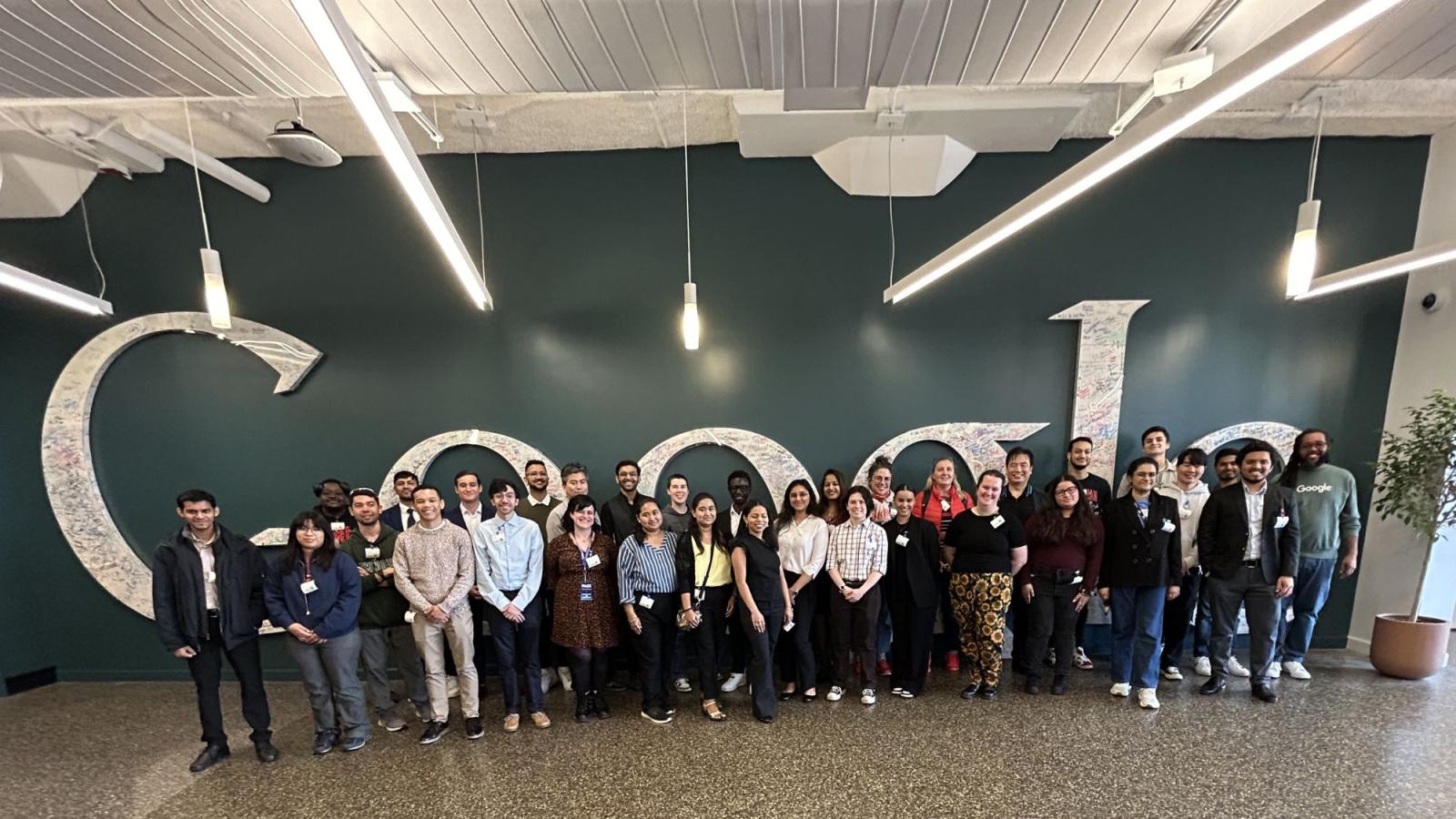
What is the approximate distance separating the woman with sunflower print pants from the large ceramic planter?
2.86 metres

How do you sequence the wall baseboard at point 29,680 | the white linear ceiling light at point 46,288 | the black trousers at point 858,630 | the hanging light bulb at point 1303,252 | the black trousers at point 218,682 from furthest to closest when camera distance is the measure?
the wall baseboard at point 29,680
the black trousers at point 858,630
the black trousers at point 218,682
the white linear ceiling light at point 46,288
the hanging light bulb at point 1303,252

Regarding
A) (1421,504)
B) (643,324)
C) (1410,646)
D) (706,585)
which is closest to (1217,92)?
(706,585)

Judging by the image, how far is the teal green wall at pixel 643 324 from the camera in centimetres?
407

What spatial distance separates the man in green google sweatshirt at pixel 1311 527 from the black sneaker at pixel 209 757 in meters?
6.95

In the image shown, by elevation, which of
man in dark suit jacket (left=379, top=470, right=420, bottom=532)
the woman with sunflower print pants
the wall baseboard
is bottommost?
the wall baseboard

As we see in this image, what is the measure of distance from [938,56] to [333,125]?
406 cm

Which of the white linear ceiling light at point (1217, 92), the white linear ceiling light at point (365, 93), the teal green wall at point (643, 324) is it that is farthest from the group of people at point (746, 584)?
the white linear ceiling light at point (1217, 92)

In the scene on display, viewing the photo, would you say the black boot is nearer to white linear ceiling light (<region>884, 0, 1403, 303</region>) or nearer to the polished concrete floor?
the polished concrete floor

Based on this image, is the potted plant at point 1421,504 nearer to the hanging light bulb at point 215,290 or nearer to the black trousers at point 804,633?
the black trousers at point 804,633

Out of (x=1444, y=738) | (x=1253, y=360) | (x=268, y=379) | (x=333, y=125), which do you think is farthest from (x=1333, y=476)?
(x=268, y=379)

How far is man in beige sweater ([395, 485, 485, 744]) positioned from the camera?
10.2 ft

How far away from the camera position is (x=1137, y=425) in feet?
13.8

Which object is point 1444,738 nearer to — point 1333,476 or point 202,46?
point 1333,476

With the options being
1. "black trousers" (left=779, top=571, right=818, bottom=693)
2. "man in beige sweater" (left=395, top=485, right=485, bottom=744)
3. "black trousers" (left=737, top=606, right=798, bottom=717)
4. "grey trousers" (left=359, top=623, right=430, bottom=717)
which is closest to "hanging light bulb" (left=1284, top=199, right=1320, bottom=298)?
"black trousers" (left=779, top=571, right=818, bottom=693)
